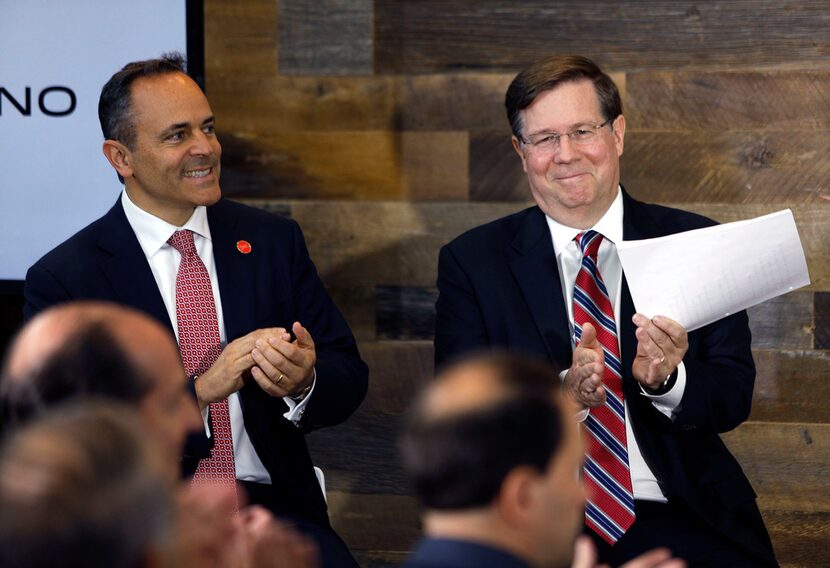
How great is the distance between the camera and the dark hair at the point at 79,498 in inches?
41.1

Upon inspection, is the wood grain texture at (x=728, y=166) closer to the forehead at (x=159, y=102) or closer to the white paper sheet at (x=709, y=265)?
the white paper sheet at (x=709, y=265)

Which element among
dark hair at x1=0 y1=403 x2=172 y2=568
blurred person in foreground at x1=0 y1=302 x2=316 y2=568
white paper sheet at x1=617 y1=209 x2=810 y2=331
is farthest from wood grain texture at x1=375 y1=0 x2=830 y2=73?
dark hair at x1=0 y1=403 x2=172 y2=568

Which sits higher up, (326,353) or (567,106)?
(567,106)

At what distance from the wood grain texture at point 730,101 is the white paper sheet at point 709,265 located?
1056mm

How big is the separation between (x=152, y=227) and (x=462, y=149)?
3.68 feet

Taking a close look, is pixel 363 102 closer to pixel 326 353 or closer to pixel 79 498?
pixel 326 353

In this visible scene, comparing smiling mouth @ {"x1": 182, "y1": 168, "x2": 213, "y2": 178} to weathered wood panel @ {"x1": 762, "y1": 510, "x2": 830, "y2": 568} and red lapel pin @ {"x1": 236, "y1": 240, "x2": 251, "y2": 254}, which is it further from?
weathered wood panel @ {"x1": 762, "y1": 510, "x2": 830, "y2": 568}

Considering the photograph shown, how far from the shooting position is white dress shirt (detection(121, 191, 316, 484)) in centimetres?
274

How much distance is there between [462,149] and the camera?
3.56 m

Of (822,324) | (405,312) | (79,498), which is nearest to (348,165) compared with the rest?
(405,312)

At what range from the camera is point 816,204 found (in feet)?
11.0

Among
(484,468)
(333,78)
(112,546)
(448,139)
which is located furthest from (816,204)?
(112,546)

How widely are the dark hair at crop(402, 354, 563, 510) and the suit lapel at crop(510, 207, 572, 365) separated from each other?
52.8 inches

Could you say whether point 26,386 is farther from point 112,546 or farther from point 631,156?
point 631,156
